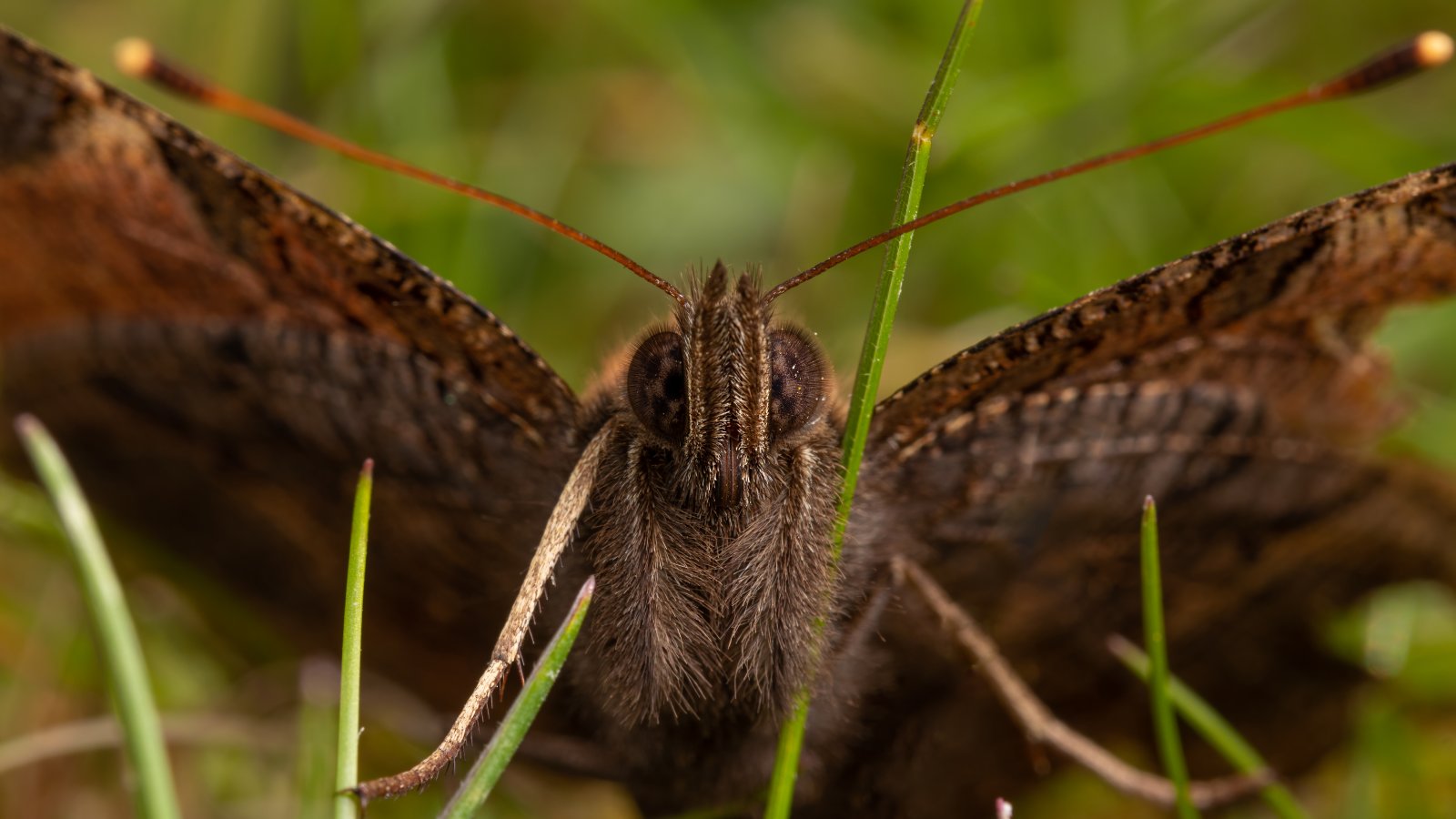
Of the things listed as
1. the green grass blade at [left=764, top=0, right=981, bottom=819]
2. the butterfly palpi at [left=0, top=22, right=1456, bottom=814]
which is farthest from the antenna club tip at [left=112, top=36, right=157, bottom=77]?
the green grass blade at [left=764, top=0, right=981, bottom=819]

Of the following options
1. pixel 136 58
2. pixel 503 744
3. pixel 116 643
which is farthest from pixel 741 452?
pixel 136 58

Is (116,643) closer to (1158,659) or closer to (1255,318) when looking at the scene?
(1158,659)

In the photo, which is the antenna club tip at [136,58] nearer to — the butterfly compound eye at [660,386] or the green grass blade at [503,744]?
the butterfly compound eye at [660,386]

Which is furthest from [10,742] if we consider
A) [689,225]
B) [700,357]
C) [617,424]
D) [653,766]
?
[689,225]

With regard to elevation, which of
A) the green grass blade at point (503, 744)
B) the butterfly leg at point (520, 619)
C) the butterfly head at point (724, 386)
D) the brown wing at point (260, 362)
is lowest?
the green grass blade at point (503, 744)

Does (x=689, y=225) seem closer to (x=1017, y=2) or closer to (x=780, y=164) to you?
(x=780, y=164)

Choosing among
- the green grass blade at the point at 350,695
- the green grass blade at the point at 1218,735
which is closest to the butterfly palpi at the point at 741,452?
the green grass blade at the point at 1218,735
